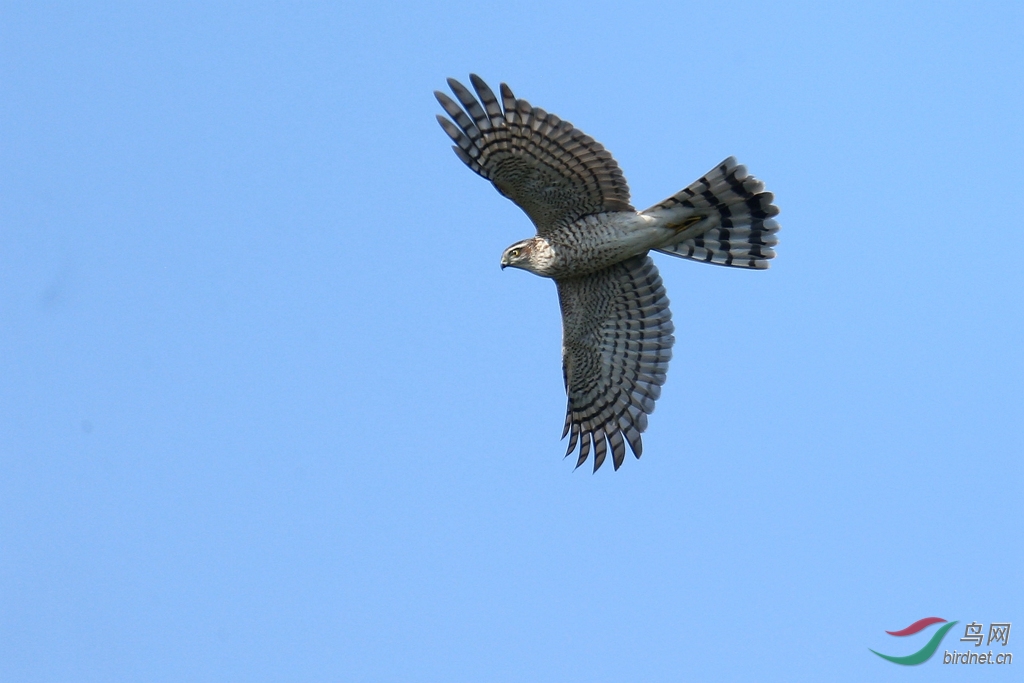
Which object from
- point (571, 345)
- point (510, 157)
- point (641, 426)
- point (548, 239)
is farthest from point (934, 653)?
point (510, 157)

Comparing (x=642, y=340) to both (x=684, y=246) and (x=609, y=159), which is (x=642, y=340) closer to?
(x=684, y=246)

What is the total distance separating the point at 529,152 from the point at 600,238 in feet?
3.77

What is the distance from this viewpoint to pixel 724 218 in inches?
536

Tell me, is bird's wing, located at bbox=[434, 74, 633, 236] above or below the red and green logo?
above

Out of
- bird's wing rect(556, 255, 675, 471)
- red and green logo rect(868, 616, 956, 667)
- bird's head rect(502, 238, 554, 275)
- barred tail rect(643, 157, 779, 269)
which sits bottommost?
red and green logo rect(868, 616, 956, 667)

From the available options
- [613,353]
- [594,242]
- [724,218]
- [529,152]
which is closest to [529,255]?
[594,242]

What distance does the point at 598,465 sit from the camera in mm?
14625

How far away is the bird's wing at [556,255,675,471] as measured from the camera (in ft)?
46.5

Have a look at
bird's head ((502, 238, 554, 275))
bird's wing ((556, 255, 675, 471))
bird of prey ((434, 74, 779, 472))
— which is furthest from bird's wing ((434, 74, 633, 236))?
bird's wing ((556, 255, 675, 471))

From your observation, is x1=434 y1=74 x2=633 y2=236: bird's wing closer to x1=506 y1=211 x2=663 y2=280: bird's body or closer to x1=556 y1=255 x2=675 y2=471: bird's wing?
x1=506 y1=211 x2=663 y2=280: bird's body

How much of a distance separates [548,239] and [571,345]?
156cm

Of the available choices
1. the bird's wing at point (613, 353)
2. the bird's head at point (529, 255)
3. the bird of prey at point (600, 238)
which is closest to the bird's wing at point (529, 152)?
the bird of prey at point (600, 238)

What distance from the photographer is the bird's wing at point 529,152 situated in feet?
41.5

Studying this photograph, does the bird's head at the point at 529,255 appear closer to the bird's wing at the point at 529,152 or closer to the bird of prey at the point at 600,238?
the bird of prey at the point at 600,238
